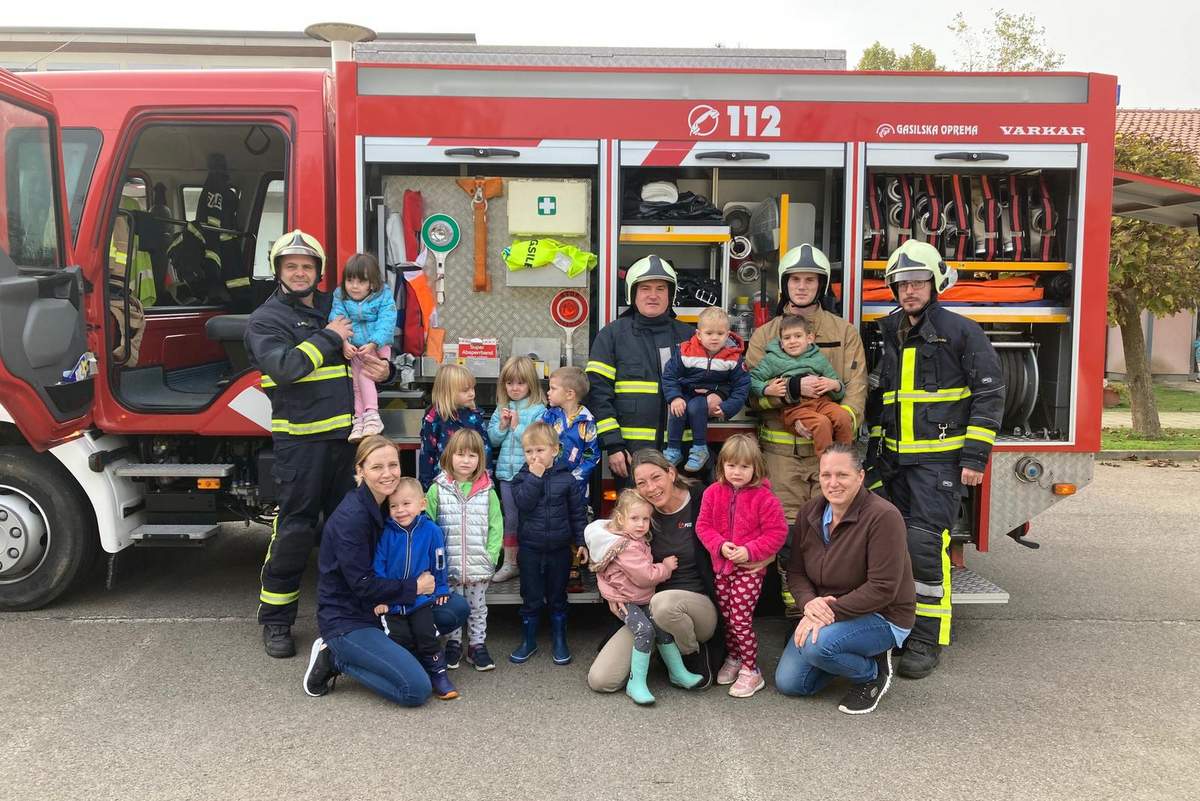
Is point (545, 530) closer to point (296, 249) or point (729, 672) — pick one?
point (729, 672)

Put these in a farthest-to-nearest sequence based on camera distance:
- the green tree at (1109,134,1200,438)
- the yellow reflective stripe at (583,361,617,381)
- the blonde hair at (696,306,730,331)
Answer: the green tree at (1109,134,1200,438), the yellow reflective stripe at (583,361,617,381), the blonde hair at (696,306,730,331)

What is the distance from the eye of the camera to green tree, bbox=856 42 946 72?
29.1 m

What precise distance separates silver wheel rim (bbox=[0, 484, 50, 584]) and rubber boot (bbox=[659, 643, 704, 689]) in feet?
10.4

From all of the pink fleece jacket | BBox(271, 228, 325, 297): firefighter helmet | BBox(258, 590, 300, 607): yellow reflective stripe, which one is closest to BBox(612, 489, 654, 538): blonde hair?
the pink fleece jacket

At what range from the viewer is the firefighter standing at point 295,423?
170 inches

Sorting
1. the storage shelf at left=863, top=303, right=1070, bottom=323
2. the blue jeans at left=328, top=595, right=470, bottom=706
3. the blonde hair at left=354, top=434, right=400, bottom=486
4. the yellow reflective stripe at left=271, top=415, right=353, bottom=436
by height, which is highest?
the storage shelf at left=863, top=303, right=1070, bottom=323

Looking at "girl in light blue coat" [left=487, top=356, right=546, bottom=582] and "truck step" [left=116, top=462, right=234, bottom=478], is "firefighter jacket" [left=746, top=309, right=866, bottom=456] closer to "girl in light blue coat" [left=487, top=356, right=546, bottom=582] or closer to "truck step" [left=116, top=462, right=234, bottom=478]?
"girl in light blue coat" [left=487, top=356, right=546, bottom=582]

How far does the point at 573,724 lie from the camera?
12.0 ft

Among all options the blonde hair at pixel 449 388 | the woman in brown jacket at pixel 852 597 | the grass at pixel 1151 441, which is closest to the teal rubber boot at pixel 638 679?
the woman in brown jacket at pixel 852 597

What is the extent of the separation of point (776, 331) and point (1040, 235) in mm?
1507

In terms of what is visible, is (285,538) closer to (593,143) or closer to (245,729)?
(245,729)

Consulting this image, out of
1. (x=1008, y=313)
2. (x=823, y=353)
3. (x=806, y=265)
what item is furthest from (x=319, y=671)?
(x=1008, y=313)

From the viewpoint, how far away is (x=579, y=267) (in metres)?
4.71

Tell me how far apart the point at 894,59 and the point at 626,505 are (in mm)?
29806
